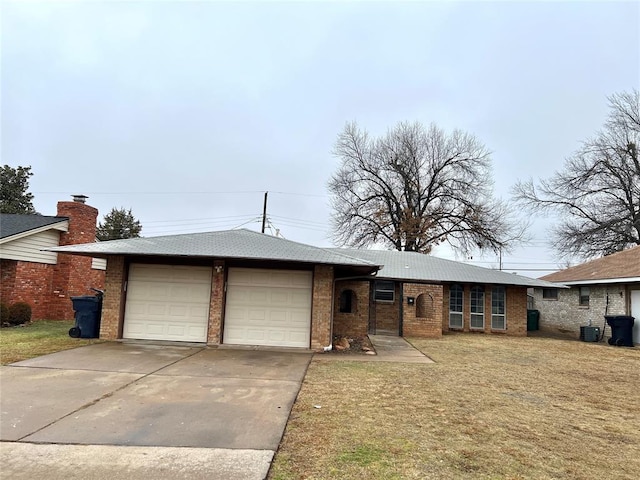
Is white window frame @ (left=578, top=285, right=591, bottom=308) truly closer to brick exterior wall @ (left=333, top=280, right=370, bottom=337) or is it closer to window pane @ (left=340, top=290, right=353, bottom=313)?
window pane @ (left=340, top=290, right=353, bottom=313)

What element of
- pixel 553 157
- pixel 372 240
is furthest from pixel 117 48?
pixel 553 157

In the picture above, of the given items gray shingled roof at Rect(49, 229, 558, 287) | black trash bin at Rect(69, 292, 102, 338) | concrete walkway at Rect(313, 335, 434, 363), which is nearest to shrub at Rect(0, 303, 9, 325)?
black trash bin at Rect(69, 292, 102, 338)

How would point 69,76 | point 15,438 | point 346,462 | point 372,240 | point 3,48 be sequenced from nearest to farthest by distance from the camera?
point 346,462, point 15,438, point 3,48, point 69,76, point 372,240

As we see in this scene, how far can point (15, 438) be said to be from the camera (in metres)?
4.23

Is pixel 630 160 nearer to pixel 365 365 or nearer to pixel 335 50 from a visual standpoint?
pixel 335 50

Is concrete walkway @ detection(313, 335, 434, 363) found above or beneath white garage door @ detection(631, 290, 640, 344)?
beneath

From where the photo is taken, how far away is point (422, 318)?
16.9 metres

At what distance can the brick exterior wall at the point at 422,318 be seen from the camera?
1653 centimetres

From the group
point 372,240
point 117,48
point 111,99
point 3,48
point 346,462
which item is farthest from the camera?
point 372,240

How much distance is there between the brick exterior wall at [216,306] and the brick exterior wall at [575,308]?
16.2 metres

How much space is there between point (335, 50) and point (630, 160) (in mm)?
25598

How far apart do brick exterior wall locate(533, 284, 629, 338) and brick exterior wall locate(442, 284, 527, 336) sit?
132 inches

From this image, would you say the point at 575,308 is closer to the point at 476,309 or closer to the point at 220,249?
the point at 476,309

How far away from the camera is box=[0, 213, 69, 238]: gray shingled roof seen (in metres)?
14.5
